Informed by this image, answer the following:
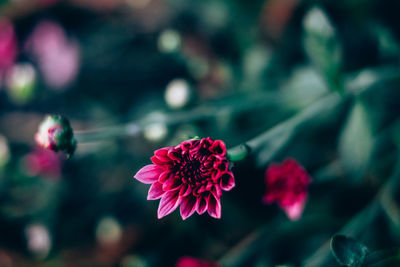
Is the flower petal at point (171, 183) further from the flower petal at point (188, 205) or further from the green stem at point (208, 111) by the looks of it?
the green stem at point (208, 111)

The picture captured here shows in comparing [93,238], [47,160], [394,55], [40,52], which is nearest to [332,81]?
[394,55]

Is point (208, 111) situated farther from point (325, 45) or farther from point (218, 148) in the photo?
point (218, 148)

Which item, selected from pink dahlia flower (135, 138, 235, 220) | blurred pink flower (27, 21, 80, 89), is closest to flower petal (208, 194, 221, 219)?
pink dahlia flower (135, 138, 235, 220)

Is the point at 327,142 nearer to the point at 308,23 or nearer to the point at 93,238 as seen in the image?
the point at 308,23

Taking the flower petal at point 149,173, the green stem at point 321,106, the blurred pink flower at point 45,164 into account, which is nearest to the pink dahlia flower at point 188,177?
the flower petal at point 149,173

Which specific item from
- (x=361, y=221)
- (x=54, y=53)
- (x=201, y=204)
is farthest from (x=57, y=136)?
(x=54, y=53)

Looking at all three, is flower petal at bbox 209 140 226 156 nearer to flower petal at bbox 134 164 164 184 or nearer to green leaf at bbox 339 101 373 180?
flower petal at bbox 134 164 164 184

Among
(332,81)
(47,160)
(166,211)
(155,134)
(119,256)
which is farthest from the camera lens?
(119,256)
